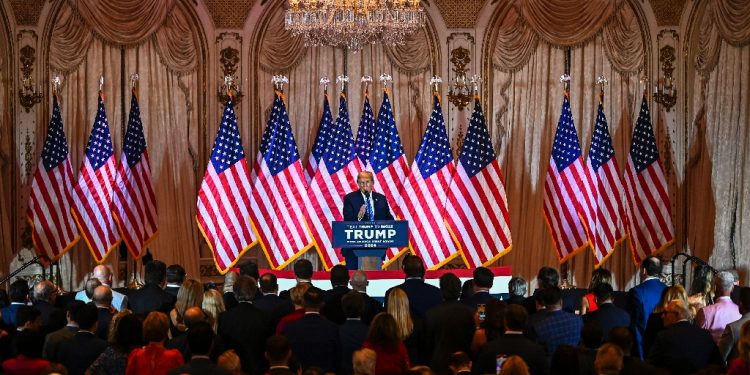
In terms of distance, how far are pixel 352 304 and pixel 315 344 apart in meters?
0.43

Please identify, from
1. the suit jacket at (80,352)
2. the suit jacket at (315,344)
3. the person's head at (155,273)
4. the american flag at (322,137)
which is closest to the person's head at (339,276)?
the suit jacket at (315,344)

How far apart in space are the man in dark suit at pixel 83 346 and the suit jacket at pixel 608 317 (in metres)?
3.86

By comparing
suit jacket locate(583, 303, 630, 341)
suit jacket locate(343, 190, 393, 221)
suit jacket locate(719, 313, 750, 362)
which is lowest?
suit jacket locate(719, 313, 750, 362)

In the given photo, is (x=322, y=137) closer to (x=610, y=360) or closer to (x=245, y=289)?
(x=245, y=289)

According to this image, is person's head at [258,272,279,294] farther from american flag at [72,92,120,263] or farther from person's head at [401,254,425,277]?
american flag at [72,92,120,263]

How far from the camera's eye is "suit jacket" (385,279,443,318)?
1121 cm

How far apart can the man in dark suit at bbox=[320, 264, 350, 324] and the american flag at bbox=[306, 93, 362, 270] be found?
588 cm

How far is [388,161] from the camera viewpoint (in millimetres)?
17812

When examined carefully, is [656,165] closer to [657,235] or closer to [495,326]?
[657,235]

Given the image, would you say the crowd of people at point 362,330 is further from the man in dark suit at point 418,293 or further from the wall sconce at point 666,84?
the wall sconce at point 666,84

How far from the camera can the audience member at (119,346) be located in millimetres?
8750

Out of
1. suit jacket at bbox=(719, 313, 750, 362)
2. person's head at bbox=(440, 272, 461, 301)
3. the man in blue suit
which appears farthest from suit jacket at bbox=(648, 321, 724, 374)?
the man in blue suit

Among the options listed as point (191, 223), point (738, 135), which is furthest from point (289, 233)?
point (738, 135)

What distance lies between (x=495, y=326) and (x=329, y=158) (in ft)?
27.2
